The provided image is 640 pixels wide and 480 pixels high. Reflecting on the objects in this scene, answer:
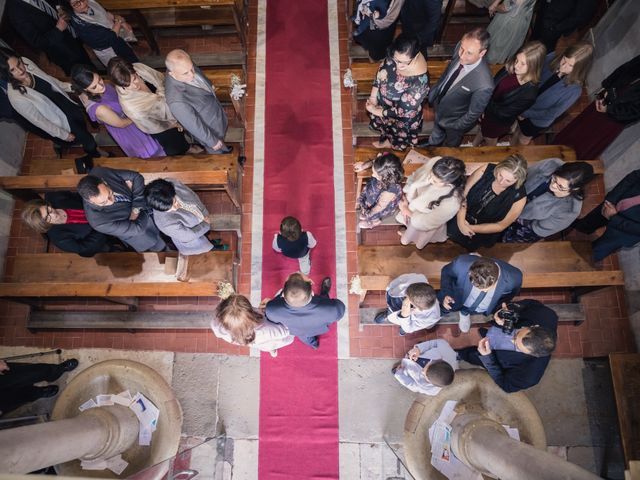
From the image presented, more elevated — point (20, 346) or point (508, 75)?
point (508, 75)

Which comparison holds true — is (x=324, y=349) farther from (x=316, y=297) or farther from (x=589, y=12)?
(x=589, y=12)

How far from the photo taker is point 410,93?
3.82m

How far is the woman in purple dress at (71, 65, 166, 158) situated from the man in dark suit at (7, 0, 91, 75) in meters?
1.19

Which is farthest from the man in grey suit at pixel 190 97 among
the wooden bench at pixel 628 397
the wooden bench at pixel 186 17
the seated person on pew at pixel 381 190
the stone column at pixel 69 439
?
the wooden bench at pixel 628 397

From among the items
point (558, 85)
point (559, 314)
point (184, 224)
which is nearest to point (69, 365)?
point (184, 224)

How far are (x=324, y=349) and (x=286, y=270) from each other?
1.05 m

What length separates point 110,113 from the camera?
158 inches

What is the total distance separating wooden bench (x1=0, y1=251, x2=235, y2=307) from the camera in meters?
4.23

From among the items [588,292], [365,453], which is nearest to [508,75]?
[588,292]

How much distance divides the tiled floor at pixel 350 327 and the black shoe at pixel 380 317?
31cm

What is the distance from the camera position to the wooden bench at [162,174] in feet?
14.6

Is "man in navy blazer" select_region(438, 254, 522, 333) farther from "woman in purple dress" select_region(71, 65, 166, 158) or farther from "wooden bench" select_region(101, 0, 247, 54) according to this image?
"wooden bench" select_region(101, 0, 247, 54)

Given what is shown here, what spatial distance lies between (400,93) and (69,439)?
14.0 feet

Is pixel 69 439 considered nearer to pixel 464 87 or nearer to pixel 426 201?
pixel 426 201
